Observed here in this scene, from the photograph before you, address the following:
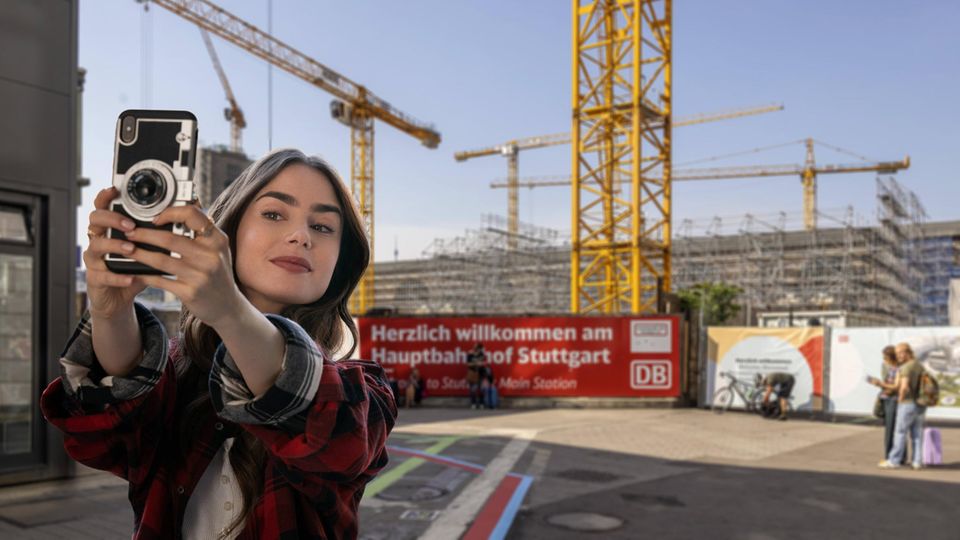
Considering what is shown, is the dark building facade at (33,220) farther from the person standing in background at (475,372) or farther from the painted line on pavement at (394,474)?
the person standing in background at (475,372)

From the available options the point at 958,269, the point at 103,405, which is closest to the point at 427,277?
the point at 958,269

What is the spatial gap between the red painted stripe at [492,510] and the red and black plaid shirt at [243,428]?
4.98 metres

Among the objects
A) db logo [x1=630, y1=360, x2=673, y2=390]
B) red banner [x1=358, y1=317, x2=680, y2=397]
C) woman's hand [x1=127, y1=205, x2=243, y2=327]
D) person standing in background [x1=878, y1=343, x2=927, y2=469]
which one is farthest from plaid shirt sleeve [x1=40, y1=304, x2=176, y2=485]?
db logo [x1=630, y1=360, x2=673, y2=390]

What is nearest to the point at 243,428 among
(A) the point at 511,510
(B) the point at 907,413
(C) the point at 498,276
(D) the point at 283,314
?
(D) the point at 283,314

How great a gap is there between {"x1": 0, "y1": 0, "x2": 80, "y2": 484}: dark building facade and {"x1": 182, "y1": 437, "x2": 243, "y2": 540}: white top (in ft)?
24.6

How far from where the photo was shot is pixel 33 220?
26.0ft

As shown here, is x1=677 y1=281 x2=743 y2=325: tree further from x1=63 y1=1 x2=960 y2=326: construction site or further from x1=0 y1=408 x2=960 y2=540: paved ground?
x1=0 y1=408 x2=960 y2=540: paved ground

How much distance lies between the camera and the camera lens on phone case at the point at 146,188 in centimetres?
112

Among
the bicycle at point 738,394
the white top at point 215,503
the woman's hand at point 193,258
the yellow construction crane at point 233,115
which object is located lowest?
the bicycle at point 738,394

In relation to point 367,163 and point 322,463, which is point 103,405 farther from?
point 367,163

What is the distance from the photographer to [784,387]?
16078 millimetres

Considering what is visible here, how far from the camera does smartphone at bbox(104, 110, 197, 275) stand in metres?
1.11

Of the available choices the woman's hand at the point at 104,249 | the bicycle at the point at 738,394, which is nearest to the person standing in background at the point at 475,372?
the bicycle at the point at 738,394

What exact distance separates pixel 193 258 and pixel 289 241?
0.49 m
